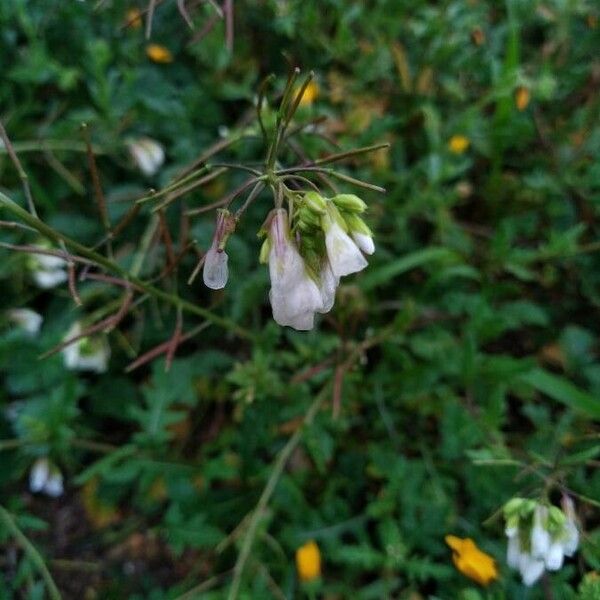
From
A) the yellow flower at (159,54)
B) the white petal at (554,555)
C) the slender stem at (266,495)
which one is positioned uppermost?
the yellow flower at (159,54)

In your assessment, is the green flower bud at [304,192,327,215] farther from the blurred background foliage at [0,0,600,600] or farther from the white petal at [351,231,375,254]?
the blurred background foliage at [0,0,600,600]

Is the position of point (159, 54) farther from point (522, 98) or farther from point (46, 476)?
point (46, 476)

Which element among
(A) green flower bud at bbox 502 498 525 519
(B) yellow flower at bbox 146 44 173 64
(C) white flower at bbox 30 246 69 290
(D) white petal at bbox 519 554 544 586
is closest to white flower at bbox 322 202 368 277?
(A) green flower bud at bbox 502 498 525 519

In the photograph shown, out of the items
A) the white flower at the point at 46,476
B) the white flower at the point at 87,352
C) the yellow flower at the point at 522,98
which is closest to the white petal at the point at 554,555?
the white flower at the point at 87,352

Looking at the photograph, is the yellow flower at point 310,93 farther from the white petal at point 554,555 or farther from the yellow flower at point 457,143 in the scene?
the white petal at point 554,555

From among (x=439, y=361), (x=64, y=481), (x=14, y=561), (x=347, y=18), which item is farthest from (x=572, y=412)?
(x=14, y=561)

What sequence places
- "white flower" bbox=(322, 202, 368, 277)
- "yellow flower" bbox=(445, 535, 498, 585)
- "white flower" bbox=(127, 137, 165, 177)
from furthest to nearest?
"white flower" bbox=(127, 137, 165, 177), "yellow flower" bbox=(445, 535, 498, 585), "white flower" bbox=(322, 202, 368, 277)

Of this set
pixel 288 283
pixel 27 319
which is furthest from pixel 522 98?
pixel 27 319
